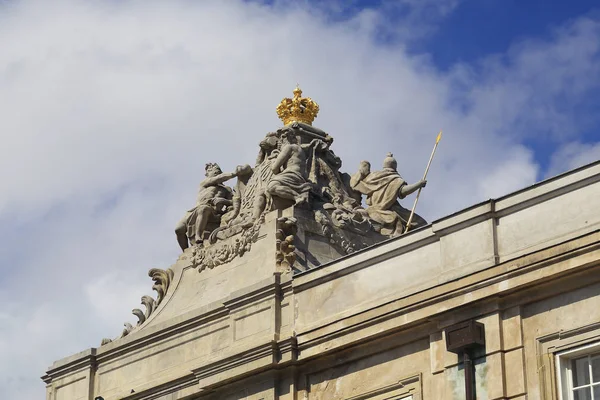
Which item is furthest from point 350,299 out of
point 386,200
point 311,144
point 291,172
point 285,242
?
point 311,144

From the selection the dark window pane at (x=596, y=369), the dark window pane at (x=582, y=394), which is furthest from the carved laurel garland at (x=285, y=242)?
the dark window pane at (x=596, y=369)

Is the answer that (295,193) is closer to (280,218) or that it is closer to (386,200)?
(280,218)

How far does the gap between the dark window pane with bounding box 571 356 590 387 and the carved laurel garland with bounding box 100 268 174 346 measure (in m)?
10.8

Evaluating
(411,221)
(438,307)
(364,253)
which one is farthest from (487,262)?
(411,221)

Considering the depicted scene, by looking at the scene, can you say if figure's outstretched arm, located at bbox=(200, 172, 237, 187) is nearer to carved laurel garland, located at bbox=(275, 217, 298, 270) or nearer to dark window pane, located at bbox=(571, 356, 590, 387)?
carved laurel garland, located at bbox=(275, 217, 298, 270)

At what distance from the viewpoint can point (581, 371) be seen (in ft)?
93.4

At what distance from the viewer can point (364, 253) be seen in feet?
107

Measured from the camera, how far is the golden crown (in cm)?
3816

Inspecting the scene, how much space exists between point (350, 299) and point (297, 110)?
6663 millimetres

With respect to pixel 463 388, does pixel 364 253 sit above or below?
above

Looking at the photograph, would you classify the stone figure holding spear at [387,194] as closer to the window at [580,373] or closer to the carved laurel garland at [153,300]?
A: the carved laurel garland at [153,300]

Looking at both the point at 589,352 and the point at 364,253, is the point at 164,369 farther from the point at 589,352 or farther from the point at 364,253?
the point at 589,352

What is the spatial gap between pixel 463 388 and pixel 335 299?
12.3 ft

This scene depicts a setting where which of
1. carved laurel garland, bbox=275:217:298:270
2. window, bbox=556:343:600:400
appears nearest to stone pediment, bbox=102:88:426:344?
carved laurel garland, bbox=275:217:298:270
